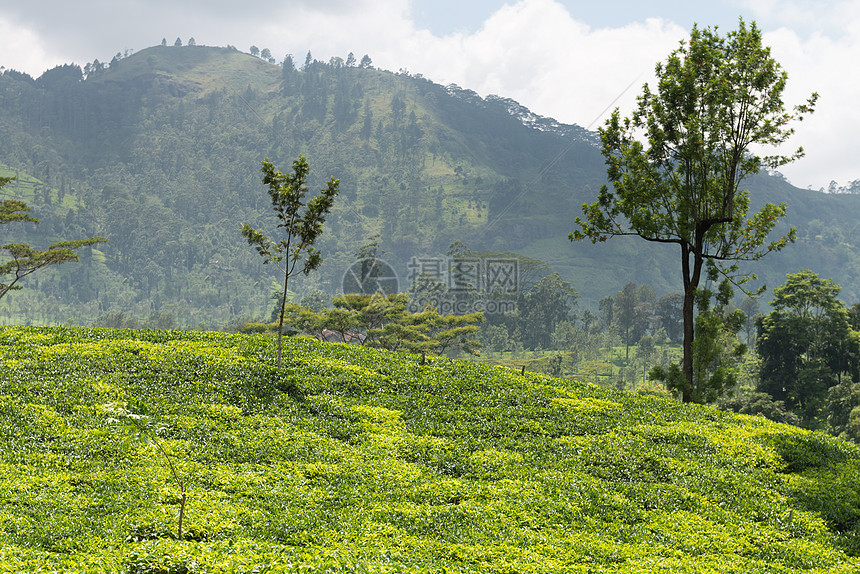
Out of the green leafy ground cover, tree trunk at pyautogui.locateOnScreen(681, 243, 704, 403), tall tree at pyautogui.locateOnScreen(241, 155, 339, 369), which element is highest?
tall tree at pyautogui.locateOnScreen(241, 155, 339, 369)

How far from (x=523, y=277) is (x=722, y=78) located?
109m

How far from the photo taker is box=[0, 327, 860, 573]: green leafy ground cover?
32.3 ft

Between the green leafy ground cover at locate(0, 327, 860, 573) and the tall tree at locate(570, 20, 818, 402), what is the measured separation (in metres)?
6.91

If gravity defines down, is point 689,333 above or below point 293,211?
below

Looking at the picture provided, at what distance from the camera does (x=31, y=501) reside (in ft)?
34.9

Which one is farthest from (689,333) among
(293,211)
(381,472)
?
(293,211)

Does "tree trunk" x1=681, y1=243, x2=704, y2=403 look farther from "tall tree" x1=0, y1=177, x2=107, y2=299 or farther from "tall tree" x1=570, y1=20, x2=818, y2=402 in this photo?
"tall tree" x1=0, y1=177, x2=107, y2=299

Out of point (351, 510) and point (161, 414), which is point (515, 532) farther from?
point (161, 414)

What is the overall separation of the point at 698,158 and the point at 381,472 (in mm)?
16353

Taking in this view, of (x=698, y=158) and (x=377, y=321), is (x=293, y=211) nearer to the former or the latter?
(x=698, y=158)

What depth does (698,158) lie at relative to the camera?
22.2 metres

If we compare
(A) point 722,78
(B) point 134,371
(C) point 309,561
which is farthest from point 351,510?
(A) point 722,78

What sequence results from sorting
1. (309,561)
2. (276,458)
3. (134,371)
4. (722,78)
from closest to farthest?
(309,561), (276,458), (134,371), (722,78)

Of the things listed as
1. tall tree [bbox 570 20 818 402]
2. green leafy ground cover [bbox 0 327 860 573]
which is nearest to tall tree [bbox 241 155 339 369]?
green leafy ground cover [bbox 0 327 860 573]
